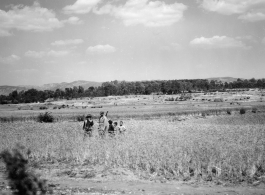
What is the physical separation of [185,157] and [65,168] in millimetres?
5766

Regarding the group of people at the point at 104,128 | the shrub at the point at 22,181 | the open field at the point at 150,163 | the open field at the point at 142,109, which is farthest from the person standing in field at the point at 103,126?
the open field at the point at 142,109

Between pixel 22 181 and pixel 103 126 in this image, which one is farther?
pixel 103 126

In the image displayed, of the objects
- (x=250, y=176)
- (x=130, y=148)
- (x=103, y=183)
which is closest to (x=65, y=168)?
(x=103, y=183)

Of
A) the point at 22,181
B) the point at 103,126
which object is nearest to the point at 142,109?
the point at 103,126

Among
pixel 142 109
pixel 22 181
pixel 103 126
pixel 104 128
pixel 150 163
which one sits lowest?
pixel 142 109

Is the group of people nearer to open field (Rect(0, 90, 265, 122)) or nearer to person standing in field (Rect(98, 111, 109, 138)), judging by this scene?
person standing in field (Rect(98, 111, 109, 138))

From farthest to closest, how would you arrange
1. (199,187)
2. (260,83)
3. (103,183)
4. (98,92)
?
(260,83)
(98,92)
(103,183)
(199,187)

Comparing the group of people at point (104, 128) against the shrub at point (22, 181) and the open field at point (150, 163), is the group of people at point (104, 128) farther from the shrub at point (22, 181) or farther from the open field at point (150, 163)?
the shrub at point (22, 181)

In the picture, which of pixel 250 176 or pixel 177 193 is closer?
pixel 177 193

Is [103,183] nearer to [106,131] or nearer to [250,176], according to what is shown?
[250,176]

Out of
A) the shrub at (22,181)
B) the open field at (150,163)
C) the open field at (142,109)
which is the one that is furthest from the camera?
the open field at (142,109)

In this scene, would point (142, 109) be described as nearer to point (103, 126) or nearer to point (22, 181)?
point (103, 126)

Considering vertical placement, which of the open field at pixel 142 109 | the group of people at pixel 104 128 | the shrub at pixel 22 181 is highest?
the group of people at pixel 104 128

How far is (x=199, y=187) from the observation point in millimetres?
8578
